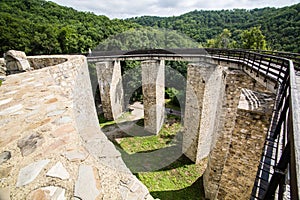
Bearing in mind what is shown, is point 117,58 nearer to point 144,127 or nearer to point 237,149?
point 144,127

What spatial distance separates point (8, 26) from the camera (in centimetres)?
1675

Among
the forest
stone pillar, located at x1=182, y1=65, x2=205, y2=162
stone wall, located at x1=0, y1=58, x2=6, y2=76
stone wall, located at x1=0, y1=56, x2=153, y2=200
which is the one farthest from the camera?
the forest

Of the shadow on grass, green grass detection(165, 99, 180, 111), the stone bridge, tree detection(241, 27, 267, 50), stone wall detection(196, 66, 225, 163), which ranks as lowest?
green grass detection(165, 99, 180, 111)

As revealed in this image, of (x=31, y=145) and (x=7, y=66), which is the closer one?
(x=31, y=145)

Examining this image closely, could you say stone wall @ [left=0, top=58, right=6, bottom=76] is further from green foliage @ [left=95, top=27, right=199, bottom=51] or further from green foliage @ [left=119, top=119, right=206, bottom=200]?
green foliage @ [left=95, top=27, right=199, bottom=51]

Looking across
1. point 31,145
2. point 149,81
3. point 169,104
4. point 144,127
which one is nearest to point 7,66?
point 31,145

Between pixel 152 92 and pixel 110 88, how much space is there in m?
3.73

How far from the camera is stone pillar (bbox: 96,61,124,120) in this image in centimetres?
1105

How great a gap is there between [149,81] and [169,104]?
28.1 ft

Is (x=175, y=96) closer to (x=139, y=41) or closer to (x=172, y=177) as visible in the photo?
(x=139, y=41)

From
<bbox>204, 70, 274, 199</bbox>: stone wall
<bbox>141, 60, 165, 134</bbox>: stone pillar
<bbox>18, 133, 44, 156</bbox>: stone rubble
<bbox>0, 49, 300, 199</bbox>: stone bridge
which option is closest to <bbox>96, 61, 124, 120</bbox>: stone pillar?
<bbox>141, 60, 165, 134</bbox>: stone pillar

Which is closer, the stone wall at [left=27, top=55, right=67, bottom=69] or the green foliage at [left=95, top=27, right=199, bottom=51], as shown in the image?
the stone wall at [left=27, top=55, right=67, bottom=69]

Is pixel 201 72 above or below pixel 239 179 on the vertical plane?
above

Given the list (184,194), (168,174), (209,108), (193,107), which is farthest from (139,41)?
(184,194)
